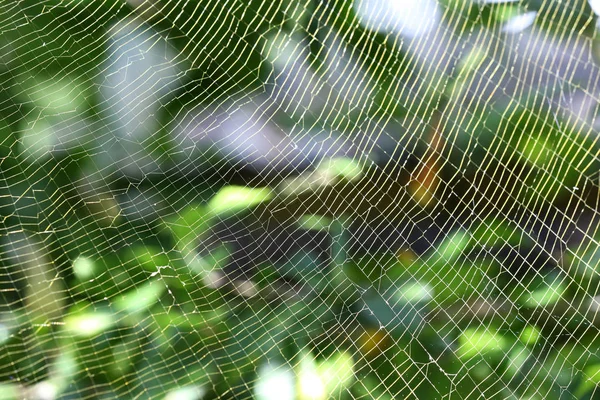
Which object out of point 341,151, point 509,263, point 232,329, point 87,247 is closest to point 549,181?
point 509,263

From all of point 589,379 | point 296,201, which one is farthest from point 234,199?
point 589,379

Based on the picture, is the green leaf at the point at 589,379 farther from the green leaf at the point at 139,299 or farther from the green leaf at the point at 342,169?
the green leaf at the point at 139,299

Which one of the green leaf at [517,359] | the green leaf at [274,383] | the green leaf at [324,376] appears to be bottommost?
the green leaf at [274,383]

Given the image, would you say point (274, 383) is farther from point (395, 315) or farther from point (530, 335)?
point (530, 335)

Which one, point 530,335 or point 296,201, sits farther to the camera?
point 296,201

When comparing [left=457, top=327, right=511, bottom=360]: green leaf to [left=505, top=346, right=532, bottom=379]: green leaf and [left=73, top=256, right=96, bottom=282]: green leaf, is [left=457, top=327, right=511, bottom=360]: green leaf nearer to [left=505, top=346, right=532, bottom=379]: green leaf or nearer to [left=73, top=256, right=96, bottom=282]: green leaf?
[left=505, top=346, right=532, bottom=379]: green leaf

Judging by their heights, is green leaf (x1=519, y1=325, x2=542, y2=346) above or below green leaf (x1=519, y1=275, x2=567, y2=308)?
below

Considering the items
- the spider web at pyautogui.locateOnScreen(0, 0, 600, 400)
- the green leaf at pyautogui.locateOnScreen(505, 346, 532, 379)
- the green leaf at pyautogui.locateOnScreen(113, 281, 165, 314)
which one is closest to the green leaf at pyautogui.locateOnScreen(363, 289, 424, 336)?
the spider web at pyautogui.locateOnScreen(0, 0, 600, 400)

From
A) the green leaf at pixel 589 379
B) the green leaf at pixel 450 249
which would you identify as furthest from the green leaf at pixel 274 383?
the green leaf at pixel 589 379
